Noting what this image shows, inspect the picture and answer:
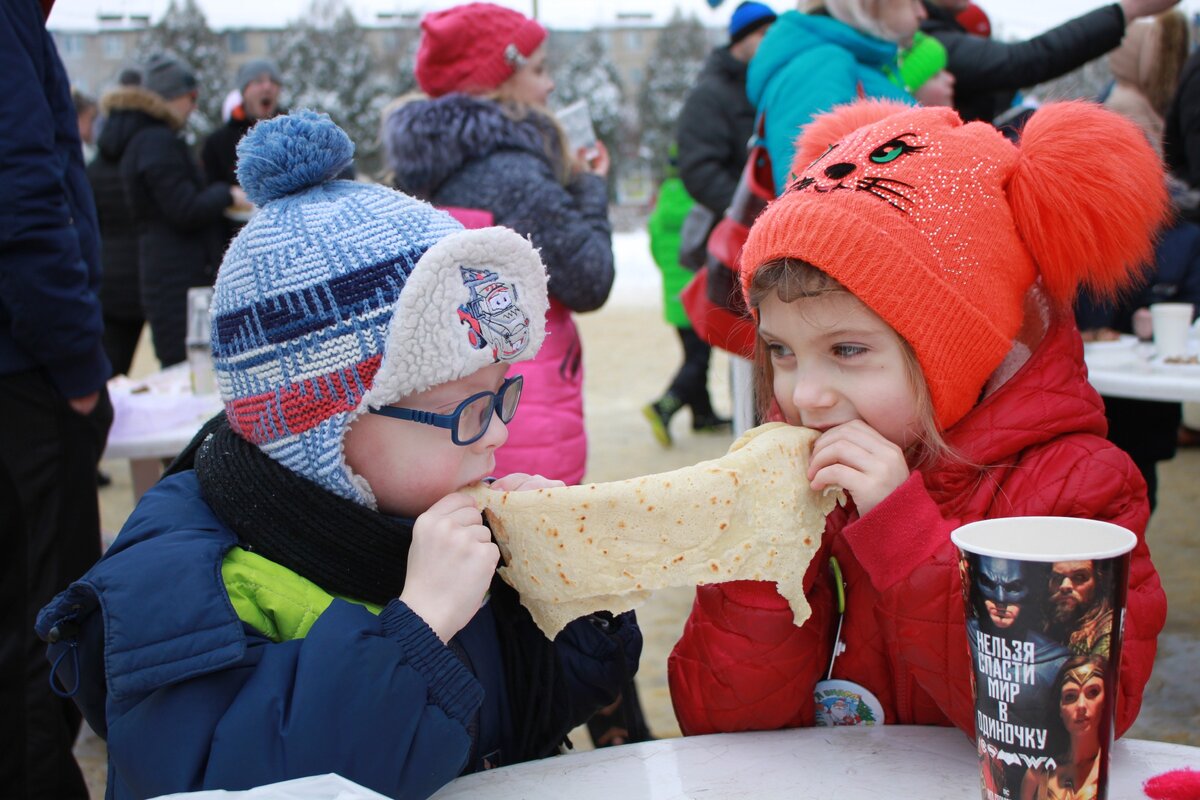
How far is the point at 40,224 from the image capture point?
2121mm

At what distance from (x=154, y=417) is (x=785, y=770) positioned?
7.85ft

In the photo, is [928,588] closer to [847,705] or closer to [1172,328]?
[847,705]

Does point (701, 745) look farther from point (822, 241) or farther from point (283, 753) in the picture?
point (822, 241)

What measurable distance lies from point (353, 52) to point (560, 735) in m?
33.0

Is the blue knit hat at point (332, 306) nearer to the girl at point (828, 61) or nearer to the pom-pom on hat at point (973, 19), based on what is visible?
the girl at point (828, 61)

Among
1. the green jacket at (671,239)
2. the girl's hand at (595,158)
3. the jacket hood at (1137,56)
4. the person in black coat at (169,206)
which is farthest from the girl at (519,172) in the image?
the green jacket at (671,239)

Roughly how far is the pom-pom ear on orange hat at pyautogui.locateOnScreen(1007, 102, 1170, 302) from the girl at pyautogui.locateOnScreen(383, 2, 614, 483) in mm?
1716

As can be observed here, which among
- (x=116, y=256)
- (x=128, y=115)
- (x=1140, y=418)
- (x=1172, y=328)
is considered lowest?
(x=1140, y=418)

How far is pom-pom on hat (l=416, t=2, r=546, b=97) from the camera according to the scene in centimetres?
305

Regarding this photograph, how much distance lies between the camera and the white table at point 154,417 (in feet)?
9.09

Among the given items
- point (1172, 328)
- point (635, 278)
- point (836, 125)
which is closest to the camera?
point (836, 125)

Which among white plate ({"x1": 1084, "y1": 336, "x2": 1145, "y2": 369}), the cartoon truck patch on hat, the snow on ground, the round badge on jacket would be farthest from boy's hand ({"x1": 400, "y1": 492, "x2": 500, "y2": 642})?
the snow on ground

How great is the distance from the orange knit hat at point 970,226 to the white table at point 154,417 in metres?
1.80

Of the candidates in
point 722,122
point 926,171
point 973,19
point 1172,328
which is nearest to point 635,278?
point 722,122
